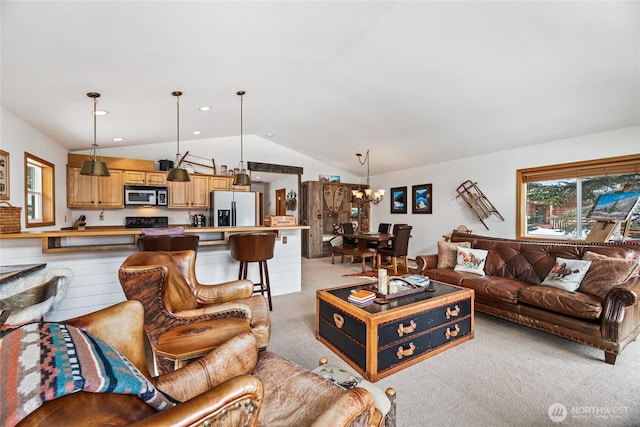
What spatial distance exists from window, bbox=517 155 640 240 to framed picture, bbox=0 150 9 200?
277 inches

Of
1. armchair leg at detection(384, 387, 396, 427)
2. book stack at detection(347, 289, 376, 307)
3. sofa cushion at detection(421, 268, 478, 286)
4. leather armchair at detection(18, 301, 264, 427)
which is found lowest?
armchair leg at detection(384, 387, 396, 427)

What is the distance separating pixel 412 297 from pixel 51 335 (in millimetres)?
2391

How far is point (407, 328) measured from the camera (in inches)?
87.7

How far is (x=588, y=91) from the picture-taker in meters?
3.27

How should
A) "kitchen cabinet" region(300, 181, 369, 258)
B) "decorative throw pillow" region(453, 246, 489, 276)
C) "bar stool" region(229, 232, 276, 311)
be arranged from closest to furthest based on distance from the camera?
"bar stool" region(229, 232, 276, 311)
"decorative throw pillow" region(453, 246, 489, 276)
"kitchen cabinet" region(300, 181, 369, 258)

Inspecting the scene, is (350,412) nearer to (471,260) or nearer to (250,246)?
(250,246)

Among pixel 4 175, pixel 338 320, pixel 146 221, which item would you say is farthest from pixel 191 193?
pixel 338 320

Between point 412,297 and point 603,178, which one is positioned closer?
point 412,297

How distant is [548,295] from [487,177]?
3.46m

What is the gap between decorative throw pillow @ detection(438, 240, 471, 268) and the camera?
3744 millimetres

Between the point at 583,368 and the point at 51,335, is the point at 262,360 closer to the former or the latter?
the point at 51,335

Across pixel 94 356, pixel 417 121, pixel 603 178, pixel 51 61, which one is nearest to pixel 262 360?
pixel 94 356

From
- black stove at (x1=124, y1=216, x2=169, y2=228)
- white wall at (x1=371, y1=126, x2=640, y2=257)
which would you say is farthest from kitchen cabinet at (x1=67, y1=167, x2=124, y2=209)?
white wall at (x1=371, y1=126, x2=640, y2=257)

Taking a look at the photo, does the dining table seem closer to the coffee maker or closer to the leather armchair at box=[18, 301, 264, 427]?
the coffee maker
